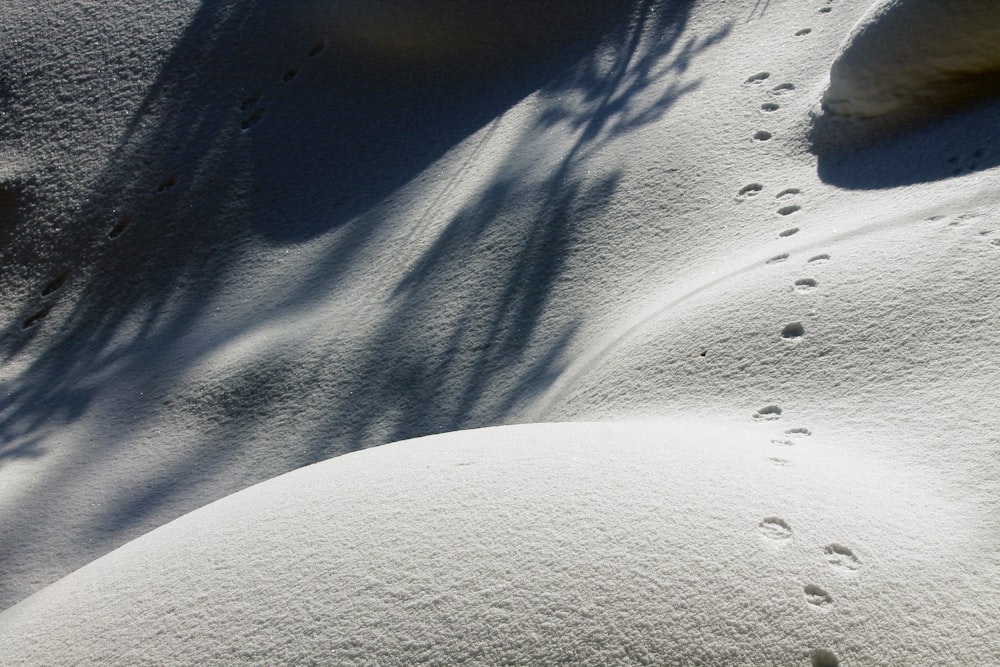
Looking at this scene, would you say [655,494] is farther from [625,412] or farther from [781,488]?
[625,412]

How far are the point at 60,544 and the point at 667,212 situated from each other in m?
Answer: 2.63

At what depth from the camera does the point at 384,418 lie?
3.52m

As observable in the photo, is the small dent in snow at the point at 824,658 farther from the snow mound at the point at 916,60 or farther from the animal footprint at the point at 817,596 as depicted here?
the snow mound at the point at 916,60

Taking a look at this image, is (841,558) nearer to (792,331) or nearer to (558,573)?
(558,573)

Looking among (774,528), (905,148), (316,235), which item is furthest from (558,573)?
(316,235)

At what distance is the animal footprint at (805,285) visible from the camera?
2738 mm

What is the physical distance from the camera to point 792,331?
2.63 metres

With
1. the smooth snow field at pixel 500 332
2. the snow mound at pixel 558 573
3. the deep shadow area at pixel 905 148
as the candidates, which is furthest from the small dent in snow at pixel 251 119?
the snow mound at pixel 558 573

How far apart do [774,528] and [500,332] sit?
7.24 ft

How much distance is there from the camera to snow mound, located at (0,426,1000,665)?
1.31m

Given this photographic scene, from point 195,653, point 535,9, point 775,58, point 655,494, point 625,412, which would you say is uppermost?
point 535,9

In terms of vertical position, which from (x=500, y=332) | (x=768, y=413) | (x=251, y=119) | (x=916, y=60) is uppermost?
(x=251, y=119)

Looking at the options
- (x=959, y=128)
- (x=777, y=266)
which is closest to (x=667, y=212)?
(x=777, y=266)

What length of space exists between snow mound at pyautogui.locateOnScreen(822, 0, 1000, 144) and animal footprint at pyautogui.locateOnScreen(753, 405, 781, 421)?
1846 millimetres
